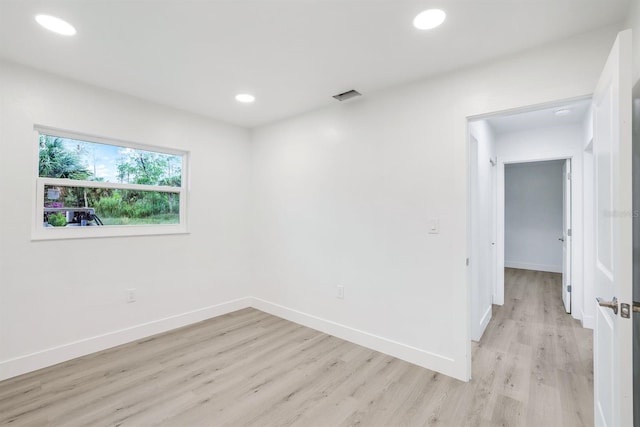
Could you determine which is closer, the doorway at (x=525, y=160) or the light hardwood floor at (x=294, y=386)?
the light hardwood floor at (x=294, y=386)

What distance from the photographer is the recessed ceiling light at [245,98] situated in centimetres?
301

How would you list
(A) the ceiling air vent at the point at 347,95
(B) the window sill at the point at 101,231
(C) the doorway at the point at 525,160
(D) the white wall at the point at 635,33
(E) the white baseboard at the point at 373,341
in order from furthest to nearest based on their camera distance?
(C) the doorway at the point at 525,160 < (A) the ceiling air vent at the point at 347,95 < (B) the window sill at the point at 101,231 < (E) the white baseboard at the point at 373,341 < (D) the white wall at the point at 635,33

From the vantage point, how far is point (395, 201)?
9.09ft

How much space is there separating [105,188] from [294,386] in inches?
102

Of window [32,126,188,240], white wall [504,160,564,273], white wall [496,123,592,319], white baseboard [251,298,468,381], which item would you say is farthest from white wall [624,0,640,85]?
white wall [504,160,564,273]

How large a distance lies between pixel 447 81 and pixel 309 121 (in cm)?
154

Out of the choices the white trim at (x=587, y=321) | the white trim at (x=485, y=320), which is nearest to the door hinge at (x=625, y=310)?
the white trim at (x=485, y=320)

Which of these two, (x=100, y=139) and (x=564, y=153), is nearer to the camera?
(x=100, y=139)

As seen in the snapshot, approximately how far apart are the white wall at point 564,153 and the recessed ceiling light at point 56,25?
16.3 ft

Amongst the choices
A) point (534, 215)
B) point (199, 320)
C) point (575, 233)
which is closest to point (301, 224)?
point (199, 320)

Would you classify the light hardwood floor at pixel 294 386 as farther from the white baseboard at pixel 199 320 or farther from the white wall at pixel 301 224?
the white wall at pixel 301 224

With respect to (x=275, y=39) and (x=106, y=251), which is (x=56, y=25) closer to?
(x=275, y=39)

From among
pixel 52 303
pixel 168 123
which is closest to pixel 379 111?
pixel 168 123

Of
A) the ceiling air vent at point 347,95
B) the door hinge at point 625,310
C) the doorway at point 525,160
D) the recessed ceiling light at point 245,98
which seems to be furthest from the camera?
the doorway at point 525,160
